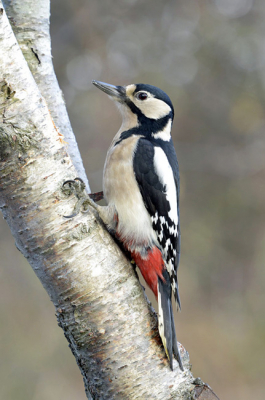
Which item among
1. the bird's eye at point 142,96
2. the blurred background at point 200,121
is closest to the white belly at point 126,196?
the bird's eye at point 142,96

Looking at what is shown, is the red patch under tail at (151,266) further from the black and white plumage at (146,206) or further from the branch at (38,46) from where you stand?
the branch at (38,46)

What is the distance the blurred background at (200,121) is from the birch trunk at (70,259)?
405cm

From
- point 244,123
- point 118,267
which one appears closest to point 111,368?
point 118,267

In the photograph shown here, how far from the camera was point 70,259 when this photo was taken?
4.59ft

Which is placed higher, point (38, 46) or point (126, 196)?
point (38, 46)

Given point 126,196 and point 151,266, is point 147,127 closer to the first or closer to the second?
point 126,196

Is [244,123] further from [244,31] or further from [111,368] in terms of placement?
[111,368]

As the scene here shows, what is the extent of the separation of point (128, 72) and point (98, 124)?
3.38 ft

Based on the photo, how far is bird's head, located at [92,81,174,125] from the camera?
2369 mm

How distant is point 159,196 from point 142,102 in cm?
66

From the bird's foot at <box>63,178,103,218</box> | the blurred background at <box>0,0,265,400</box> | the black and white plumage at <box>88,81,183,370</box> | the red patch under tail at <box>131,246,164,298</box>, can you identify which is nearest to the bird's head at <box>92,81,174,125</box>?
the black and white plumage at <box>88,81,183,370</box>

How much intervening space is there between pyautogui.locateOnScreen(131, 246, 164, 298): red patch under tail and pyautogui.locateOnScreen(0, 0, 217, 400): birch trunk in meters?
0.35

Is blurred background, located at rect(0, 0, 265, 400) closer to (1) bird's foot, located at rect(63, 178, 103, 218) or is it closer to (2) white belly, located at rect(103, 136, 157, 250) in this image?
(2) white belly, located at rect(103, 136, 157, 250)

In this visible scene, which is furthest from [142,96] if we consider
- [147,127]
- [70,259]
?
[70,259]
